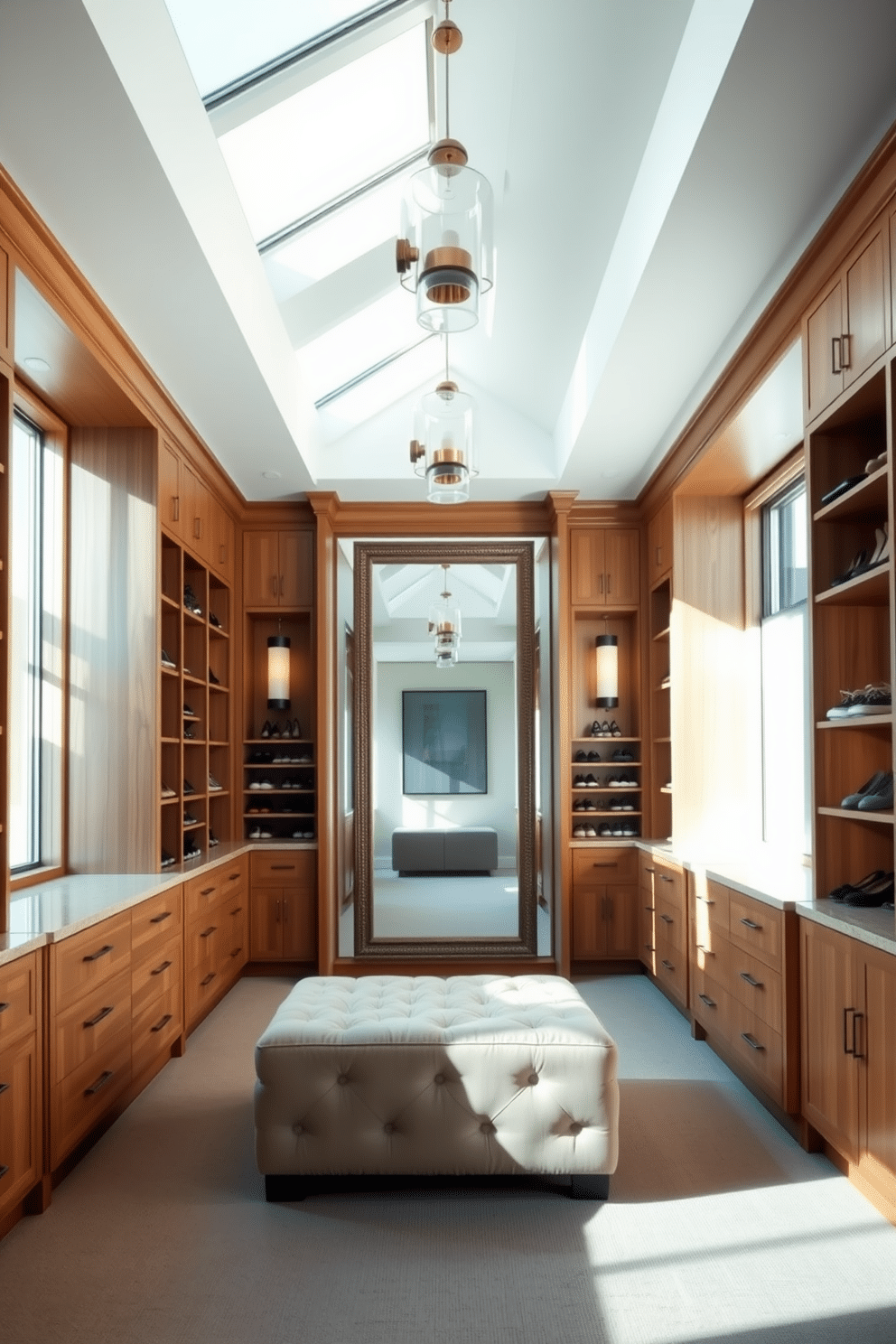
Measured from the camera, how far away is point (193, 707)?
5.84m

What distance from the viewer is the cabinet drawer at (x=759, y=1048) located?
3.53m

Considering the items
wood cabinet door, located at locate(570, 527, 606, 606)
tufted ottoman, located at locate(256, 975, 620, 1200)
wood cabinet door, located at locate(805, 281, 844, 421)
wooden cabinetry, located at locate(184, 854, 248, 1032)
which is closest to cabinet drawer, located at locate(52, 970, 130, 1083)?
tufted ottoman, located at locate(256, 975, 620, 1200)

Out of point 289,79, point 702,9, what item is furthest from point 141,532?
point 702,9

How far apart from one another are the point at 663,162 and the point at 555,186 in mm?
900

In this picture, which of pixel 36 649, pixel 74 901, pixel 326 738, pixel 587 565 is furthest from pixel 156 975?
pixel 587 565

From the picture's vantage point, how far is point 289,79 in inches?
131

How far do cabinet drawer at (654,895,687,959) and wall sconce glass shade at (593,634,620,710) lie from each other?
142 centimetres

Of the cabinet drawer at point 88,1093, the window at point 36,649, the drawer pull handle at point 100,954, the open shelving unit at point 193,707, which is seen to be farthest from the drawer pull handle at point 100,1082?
the open shelving unit at point 193,707

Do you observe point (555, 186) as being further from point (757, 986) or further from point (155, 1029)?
point (155, 1029)

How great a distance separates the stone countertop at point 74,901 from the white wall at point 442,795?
1434mm

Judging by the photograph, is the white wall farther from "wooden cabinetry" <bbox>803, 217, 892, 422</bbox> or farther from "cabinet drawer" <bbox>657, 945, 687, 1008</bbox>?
"wooden cabinetry" <bbox>803, 217, 892, 422</bbox>

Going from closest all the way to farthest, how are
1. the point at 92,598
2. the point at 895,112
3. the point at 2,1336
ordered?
the point at 2,1336 < the point at 895,112 < the point at 92,598

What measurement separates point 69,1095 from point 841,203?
3.58 meters

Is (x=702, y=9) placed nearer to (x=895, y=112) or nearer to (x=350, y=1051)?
(x=895, y=112)
